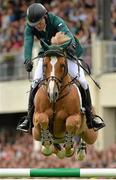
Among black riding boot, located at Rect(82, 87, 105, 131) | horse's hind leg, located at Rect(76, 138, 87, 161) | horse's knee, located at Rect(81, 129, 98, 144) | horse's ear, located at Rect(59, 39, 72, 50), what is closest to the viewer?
horse's ear, located at Rect(59, 39, 72, 50)

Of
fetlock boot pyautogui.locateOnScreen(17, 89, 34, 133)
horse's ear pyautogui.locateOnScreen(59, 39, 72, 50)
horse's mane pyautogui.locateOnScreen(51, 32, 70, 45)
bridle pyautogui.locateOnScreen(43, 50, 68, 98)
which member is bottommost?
fetlock boot pyautogui.locateOnScreen(17, 89, 34, 133)

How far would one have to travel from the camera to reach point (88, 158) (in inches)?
848

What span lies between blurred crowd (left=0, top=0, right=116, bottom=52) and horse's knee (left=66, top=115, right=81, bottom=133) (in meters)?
9.80

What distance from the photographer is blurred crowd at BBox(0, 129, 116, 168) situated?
21.2 m

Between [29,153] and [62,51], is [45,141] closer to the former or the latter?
[62,51]

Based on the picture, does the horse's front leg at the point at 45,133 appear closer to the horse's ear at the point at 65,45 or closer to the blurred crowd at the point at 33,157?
the horse's ear at the point at 65,45

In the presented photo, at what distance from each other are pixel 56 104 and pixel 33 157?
30.7ft

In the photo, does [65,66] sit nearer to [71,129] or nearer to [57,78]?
[57,78]

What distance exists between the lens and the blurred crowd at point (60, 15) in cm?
2527

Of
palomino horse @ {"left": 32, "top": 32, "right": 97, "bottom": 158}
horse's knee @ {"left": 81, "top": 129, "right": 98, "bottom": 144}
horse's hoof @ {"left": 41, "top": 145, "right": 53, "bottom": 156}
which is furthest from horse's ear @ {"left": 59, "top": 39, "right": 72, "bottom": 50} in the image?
horse's knee @ {"left": 81, "top": 129, "right": 98, "bottom": 144}

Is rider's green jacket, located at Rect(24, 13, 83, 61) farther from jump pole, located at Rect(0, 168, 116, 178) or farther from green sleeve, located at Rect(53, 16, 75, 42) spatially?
jump pole, located at Rect(0, 168, 116, 178)

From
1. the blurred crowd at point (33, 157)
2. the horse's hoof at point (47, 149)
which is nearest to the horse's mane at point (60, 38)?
the horse's hoof at point (47, 149)

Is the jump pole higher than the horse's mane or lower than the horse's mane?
lower

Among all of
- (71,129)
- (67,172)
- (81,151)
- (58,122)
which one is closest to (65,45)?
(58,122)
